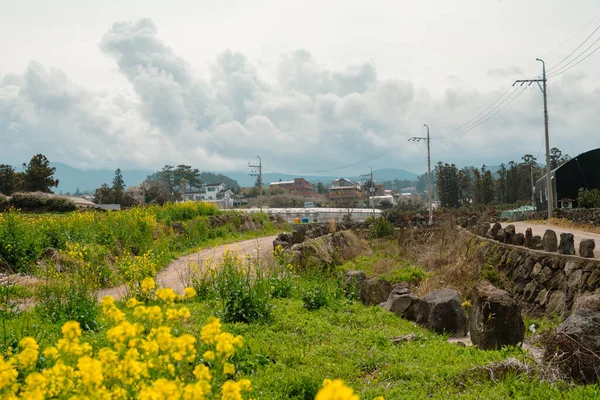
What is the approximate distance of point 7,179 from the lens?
48.8m

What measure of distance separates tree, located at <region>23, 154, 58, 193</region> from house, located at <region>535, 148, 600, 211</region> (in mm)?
43202

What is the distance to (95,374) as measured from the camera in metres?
2.61

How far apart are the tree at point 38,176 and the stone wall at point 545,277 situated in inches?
1689

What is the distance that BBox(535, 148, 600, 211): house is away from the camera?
38031 mm

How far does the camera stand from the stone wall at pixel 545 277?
33.8 ft

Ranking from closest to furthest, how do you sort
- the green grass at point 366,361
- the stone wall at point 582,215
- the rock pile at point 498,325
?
the green grass at point 366,361 → the rock pile at point 498,325 → the stone wall at point 582,215

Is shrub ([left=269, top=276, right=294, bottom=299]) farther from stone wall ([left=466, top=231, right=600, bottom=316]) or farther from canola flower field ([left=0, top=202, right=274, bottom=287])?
stone wall ([left=466, top=231, right=600, bottom=316])

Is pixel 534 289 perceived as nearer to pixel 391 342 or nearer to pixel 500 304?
pixel 500 304

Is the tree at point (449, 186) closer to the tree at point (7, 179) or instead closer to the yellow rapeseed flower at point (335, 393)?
the tree at point (7, 179)

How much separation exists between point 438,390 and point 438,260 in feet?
37.8

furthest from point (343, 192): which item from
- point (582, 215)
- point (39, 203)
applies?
point (582, 215)

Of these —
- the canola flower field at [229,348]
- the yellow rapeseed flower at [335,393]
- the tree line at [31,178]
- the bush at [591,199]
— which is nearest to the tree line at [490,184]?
the bush at [591,199]

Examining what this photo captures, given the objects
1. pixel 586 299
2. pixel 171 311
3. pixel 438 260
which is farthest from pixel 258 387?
pixel 438 260

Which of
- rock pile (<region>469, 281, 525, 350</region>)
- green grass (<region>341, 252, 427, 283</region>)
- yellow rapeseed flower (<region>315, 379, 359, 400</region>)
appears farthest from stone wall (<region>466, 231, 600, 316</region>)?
yellow rapeseed flower (<region>315, 379, 359, 400</region>)
